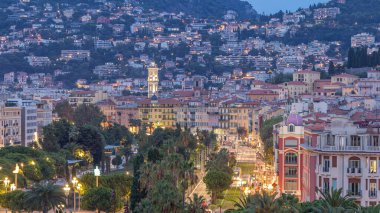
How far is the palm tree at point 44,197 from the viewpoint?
53719mm

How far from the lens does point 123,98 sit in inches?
7052

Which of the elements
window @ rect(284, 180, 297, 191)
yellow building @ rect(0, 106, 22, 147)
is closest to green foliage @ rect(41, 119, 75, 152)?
yellow building @ rect(0, 106, 22, 147)

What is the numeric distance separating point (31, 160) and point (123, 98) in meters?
104

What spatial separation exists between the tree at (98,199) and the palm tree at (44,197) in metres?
3.75

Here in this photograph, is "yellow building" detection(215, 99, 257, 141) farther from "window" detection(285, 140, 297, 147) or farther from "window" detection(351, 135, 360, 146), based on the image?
"window" detection(351, 135, 360, 146)

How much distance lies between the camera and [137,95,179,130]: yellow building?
6194 inches

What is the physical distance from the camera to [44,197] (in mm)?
53812

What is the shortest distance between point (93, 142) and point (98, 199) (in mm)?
36383

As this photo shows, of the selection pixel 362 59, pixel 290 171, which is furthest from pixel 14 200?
pixel 362 59

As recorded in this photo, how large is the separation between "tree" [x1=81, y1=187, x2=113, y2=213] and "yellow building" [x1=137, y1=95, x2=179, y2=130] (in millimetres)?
97019

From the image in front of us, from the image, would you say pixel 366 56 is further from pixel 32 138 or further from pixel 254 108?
pixel 32 138

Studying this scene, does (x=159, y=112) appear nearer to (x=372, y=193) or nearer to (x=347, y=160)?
(x=347, y=160)

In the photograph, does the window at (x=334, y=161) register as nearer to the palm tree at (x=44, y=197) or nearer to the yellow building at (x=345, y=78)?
the palm tree at (x=44, y=197)

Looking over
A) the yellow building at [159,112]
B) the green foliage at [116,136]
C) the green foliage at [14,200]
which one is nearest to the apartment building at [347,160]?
the green foliage at [14,200]
